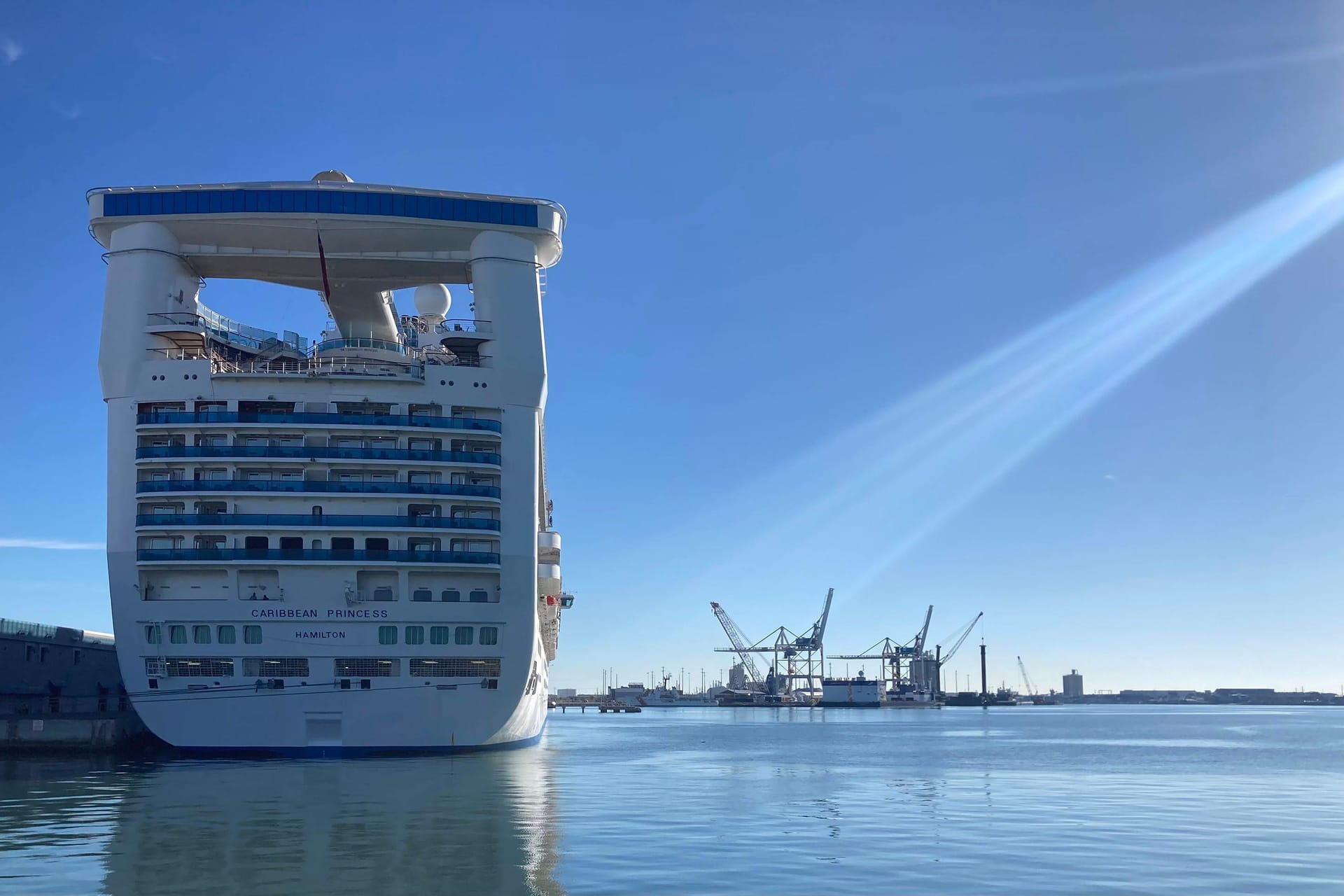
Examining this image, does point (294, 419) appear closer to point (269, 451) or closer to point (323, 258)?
point (269, 451)

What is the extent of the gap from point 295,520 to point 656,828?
33.9 metres

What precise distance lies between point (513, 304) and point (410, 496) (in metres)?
13.7

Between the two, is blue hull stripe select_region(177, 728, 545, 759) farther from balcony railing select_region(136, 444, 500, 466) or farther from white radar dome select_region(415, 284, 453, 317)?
white radar dome select_region(415, 284, 453, 317)

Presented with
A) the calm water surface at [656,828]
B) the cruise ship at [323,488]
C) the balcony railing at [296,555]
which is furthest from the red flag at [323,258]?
the calm water surface at [656,828]

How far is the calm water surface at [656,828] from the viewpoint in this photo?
25547mm

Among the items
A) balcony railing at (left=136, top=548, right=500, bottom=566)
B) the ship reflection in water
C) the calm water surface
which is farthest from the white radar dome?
the ship reflection in water

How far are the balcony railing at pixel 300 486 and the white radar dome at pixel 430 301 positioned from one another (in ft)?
78.9

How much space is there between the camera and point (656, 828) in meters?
34.4

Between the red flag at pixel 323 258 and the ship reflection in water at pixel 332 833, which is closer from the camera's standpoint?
the ship reflection in water at pixel 332 833

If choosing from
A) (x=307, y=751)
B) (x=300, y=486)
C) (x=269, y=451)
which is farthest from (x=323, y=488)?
Result: (x=307, y=751)

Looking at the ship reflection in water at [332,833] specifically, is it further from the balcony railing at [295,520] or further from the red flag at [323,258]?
the red flag at [323,258]

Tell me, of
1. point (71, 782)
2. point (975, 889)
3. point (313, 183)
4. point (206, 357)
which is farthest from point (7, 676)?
point (975, 889)

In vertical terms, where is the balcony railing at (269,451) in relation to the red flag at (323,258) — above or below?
below

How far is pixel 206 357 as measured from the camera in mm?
66312
